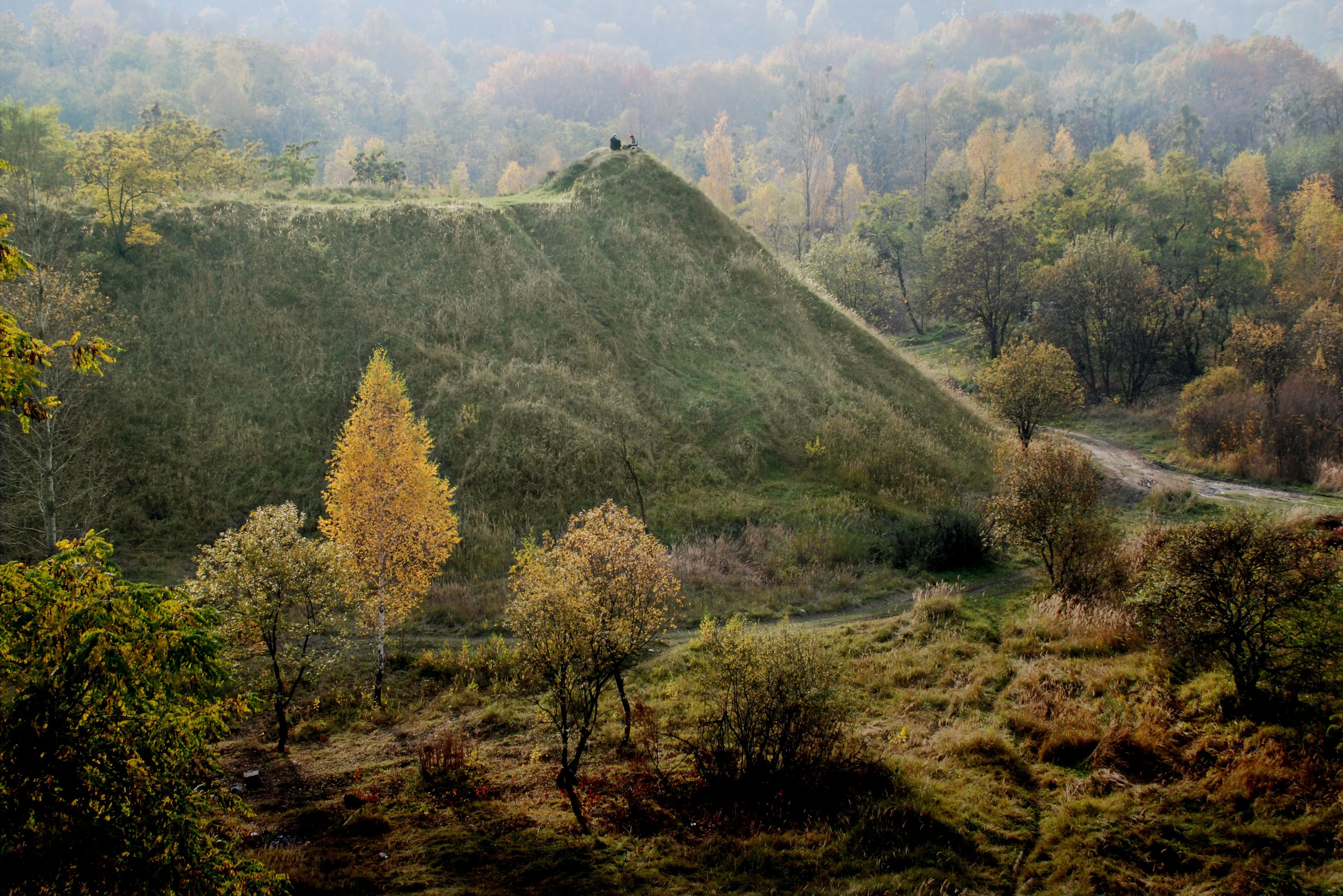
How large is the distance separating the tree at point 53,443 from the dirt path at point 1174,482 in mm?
37999

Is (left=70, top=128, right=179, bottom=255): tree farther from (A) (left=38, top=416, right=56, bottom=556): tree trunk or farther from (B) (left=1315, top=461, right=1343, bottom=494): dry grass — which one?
(B) (left=1315, top=461, right=1343, bottom=494): dry grass

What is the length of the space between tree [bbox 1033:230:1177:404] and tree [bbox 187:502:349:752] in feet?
150

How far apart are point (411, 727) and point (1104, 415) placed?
42.5 meters

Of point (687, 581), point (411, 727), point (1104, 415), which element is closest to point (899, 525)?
point (687, 581)

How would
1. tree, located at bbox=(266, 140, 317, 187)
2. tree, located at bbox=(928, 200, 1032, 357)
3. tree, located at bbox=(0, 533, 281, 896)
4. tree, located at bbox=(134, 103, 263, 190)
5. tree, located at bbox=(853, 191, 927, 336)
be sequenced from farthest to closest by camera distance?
tree, located at bbox=(853, 191, 927, 336), tree, located at bbox=(266, 140, 317, 187), tree, located at bbox=(928, 200, 1032, 357), tree, located at bbox=(134, 103, 263, 190), tree, located at bbox=(0, 533, 281, 896)

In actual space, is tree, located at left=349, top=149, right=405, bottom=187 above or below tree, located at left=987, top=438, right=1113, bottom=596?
above

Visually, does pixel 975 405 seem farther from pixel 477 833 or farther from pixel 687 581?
pixel 477 833

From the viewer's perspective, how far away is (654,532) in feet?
76.2

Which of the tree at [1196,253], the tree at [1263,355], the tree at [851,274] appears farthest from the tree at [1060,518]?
the tree at [851,274]

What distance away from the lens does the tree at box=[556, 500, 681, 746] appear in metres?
10.5

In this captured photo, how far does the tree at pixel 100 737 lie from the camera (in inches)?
187

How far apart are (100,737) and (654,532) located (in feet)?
61.1

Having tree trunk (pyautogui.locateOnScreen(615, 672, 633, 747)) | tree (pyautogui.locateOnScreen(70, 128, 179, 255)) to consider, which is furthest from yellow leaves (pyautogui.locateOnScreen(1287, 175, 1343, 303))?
tree (pyautogui.locateOnScreen(70, 128, 179, 255))

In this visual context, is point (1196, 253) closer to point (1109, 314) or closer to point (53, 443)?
point (1109, 314)
